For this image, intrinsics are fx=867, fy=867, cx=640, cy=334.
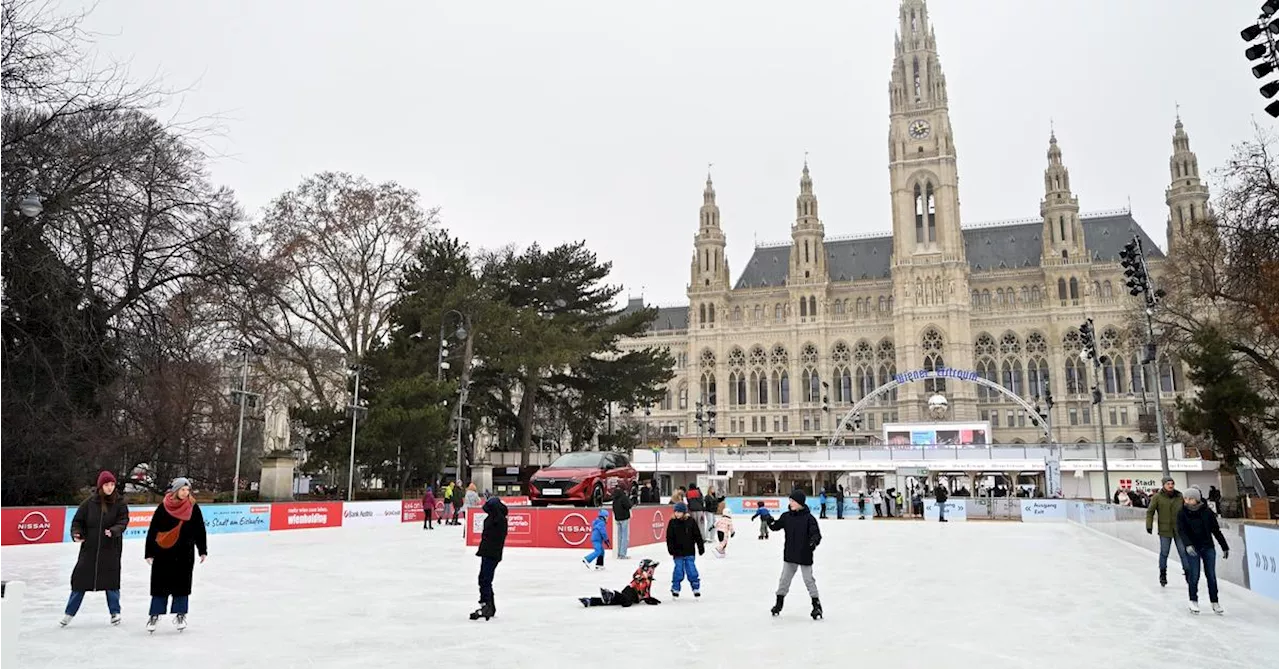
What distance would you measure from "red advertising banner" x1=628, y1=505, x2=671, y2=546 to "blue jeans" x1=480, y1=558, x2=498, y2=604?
31.6 ft

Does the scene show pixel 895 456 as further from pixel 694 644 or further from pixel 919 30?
pixel 919 30

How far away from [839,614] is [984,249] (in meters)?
98.0

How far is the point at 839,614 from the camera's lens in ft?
33.6

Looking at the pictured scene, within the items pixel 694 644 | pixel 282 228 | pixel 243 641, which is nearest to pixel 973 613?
pixel 694 644

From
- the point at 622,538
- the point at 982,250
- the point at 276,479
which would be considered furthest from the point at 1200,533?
the point at 982,250

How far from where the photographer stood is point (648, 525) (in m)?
20.6

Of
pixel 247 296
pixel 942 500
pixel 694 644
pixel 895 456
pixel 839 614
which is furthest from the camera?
pixel 895 456

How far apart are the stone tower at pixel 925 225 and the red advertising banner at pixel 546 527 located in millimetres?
73351

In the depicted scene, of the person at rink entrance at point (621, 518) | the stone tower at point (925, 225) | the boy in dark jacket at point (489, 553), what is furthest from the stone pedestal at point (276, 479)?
the stone tower at point (925, 225)

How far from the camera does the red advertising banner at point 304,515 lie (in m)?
27.7

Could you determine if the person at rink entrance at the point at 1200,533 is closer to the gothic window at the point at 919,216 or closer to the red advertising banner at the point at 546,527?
the red advertising banner at the point at 546,527

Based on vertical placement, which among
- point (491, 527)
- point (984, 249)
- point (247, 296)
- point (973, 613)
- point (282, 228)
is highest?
point (984, 249)

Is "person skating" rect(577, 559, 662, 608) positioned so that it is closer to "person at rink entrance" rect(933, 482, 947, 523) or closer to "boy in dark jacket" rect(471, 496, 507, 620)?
"boy in dark jacket" rect(471, 496, 507, 620)

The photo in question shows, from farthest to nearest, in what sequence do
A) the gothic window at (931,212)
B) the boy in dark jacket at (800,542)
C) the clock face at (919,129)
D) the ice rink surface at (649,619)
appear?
1. the clock face at (919,129)
2. the gothic window at (931,212)
3. the boy in dark jacket at (800,542)
4. the ice rink surface at (649,619)
